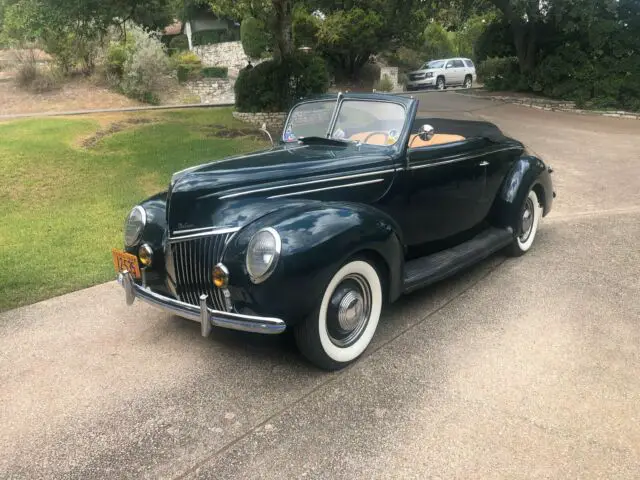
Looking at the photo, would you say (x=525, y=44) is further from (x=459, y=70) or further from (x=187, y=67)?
(x=187, y=67)

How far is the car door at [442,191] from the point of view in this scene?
4.28 metres

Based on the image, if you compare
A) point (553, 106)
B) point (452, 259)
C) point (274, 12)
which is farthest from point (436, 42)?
point (452, 259)

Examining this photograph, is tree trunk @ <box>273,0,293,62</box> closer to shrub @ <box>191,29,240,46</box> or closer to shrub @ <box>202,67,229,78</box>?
shrub @ <box>202,67,229,78</box>

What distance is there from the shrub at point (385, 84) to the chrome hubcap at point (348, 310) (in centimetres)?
2737

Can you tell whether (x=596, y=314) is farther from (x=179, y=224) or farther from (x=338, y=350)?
(x=179, y=224)

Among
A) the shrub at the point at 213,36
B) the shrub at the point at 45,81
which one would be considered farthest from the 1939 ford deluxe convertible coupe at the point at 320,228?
the shrub at the point at 213,36

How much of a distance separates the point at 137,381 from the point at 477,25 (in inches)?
1893

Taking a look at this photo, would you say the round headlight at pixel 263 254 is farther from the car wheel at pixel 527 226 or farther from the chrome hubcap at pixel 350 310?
the car wheel at pixel 527 226

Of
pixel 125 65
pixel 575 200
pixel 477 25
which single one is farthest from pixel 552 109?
pixel 477 25

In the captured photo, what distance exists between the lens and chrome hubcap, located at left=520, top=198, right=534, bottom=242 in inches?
223

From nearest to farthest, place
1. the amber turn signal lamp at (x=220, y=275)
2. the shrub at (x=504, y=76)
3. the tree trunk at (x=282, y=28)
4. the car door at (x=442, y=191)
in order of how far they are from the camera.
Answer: the amber turn signal lamp at (x=220, y=275) < the car door at (x=442, y=191) < the tree trunk at (x=282, y=28) < the shrub at (x=504, y=76)

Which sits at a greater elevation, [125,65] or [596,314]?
[125,65]

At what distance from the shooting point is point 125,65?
913 inches

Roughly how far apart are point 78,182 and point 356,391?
26.2 ft
